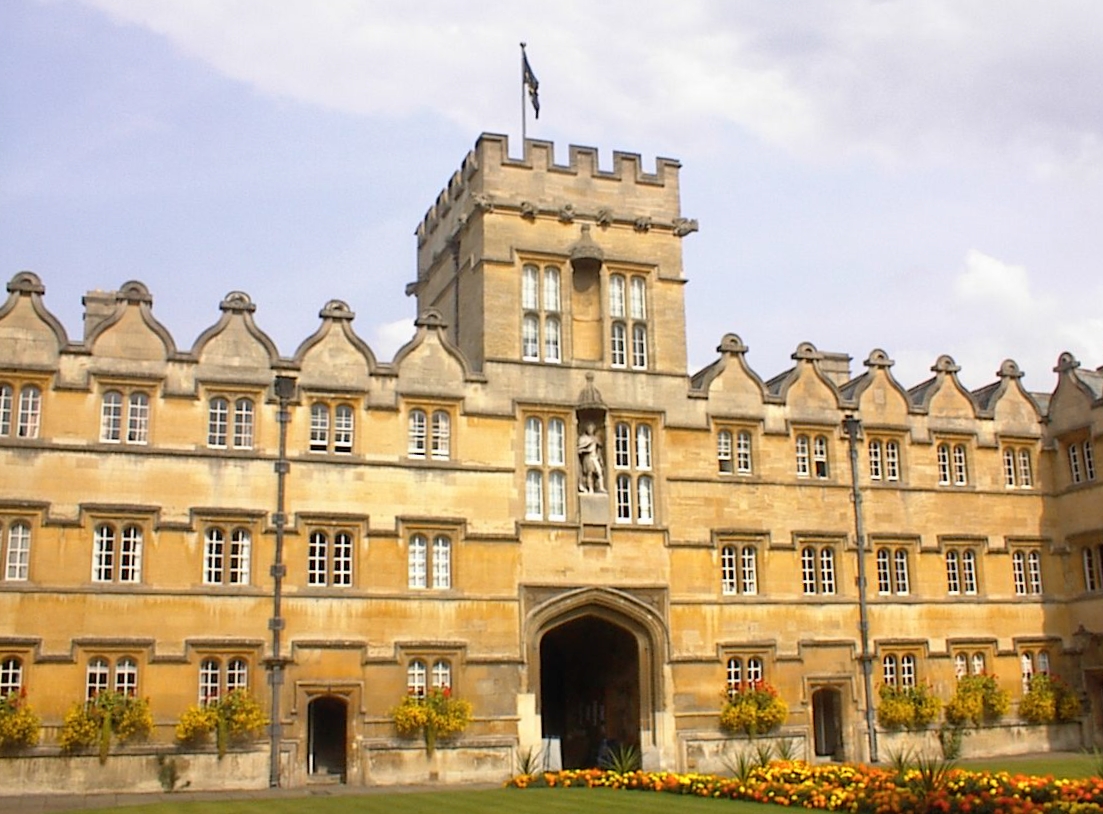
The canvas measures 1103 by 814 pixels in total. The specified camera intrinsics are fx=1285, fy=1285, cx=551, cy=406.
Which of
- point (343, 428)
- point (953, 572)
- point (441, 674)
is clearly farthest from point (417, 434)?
point (953, 572)

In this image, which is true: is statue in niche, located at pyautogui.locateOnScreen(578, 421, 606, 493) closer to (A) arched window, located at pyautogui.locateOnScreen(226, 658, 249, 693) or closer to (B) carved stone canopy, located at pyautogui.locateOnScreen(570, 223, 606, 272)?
(B) carved stone canopy, located at pyautogui.locateOnScreen(570, 223, 606, 272)

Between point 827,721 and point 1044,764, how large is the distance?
6.85m

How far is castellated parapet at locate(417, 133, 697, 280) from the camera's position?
34875mm

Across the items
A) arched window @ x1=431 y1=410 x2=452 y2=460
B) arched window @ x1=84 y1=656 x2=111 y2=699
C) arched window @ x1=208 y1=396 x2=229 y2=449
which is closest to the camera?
arched window @ x1=84 y1=656 x2=111 y2=699

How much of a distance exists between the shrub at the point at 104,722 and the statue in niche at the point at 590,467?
11954 millimetres

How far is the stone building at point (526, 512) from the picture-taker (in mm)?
29500

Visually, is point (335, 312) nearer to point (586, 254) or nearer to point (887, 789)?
point (586, 254)

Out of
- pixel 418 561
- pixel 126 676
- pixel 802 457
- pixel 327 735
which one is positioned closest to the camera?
pixel 126 676

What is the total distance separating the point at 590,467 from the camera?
33.5 metres

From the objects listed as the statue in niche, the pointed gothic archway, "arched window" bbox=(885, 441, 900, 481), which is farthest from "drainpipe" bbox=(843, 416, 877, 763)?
the statue in niche

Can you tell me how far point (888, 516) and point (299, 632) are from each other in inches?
667

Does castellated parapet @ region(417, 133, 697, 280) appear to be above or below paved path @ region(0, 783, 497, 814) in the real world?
above

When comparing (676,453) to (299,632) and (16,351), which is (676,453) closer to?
(299,632)

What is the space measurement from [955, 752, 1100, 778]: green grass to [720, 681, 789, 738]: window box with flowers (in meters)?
4.63
